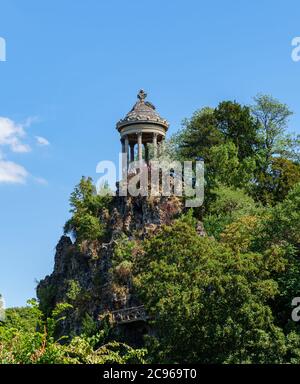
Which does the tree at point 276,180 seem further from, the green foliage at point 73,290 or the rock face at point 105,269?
the green foliage at point 73,290

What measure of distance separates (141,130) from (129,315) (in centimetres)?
1471

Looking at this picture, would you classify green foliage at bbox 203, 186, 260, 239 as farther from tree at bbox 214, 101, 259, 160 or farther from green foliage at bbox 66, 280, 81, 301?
green foliage at bbox 66, 280, 81, 301

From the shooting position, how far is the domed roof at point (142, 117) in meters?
50.2

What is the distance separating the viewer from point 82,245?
47312 millimetres

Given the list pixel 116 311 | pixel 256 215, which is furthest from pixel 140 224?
pixel 256 215

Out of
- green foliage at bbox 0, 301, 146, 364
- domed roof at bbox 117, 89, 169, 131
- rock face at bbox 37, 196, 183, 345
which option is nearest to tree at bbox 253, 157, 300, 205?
rock face at bbox 37, 196, 183, 345

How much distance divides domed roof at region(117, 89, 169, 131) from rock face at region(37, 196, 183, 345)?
18.1 feet

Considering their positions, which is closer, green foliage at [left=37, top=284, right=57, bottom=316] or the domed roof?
green foliage at [left=37, top=284, right=57, bottom=316]

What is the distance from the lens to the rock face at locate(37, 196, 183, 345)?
1620 inches

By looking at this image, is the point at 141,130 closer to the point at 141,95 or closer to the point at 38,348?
the point at 141,95

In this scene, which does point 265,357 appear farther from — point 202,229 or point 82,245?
point 82,245

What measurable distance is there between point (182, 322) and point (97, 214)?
1996 cm

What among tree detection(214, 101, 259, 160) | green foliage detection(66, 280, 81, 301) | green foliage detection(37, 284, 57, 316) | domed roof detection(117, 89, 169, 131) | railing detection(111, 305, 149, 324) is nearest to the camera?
railing detection(111, 305, 149, 324)
